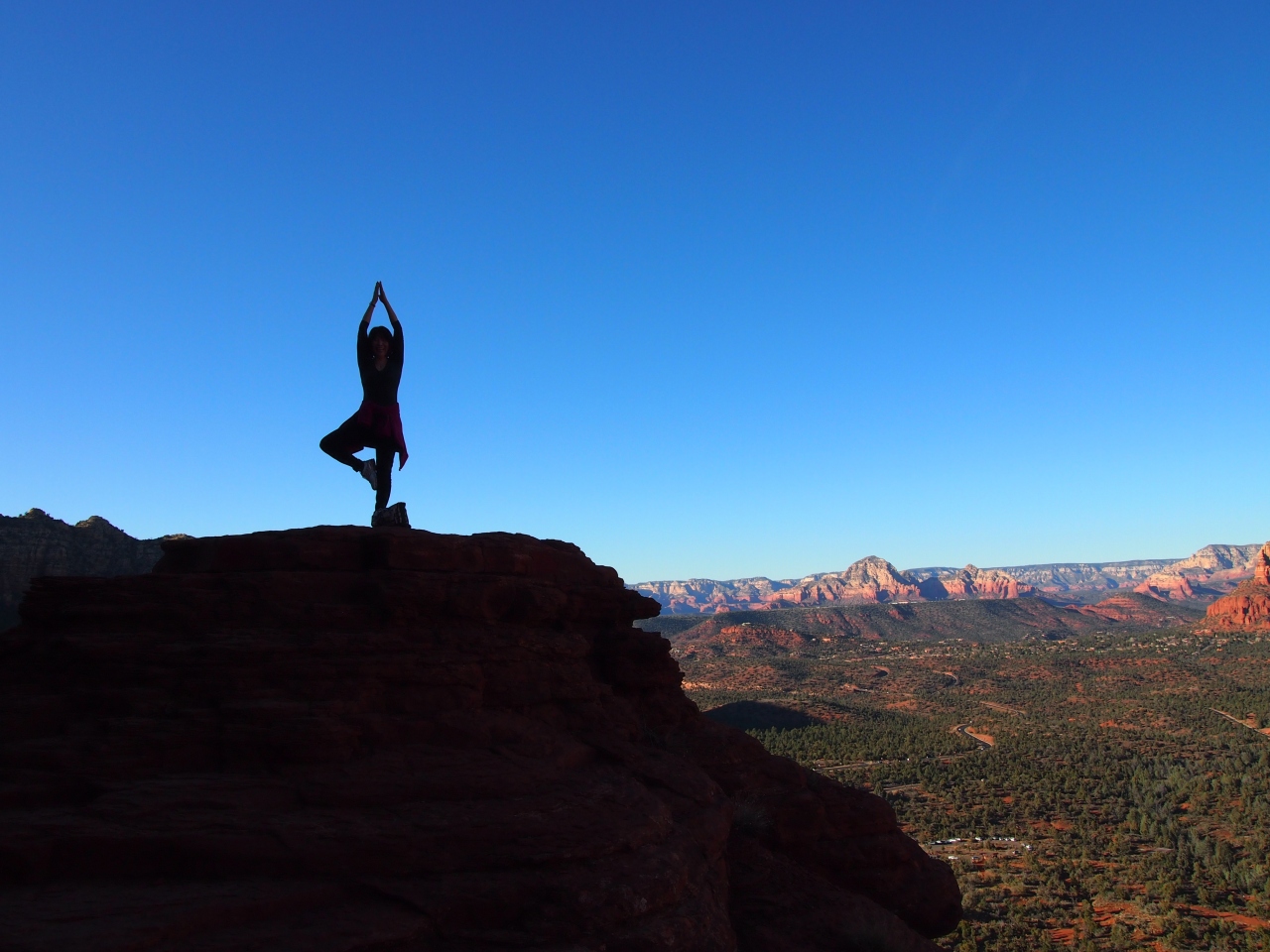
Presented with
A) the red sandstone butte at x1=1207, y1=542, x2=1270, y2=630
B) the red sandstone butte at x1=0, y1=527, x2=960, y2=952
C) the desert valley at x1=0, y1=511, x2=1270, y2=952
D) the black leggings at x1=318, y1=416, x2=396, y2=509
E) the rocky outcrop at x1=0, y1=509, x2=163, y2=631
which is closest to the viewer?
the red sandstone butte at x1=0, y1=527, x2=960, y2=952

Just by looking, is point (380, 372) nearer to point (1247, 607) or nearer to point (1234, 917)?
point (1234, 917)

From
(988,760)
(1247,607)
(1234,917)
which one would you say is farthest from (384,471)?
(1247,607)

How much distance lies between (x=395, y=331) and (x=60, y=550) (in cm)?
5801

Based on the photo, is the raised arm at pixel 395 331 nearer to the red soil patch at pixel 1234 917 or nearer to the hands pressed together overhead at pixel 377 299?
the hands pressed together overhead at pixel 377 299

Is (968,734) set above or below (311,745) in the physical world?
below

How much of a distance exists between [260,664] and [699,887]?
6.84 meters

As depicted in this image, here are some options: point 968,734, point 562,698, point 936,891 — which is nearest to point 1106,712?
point 968,734

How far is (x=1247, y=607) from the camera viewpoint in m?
145

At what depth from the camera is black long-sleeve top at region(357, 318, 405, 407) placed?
15.2 metres

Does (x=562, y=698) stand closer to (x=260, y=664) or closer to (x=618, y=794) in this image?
(x=618, y=794)

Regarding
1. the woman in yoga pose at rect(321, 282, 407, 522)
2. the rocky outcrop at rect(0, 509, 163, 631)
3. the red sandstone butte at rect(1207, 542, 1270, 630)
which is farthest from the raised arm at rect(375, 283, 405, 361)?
the red sandstone butte at rect(1207, 542, 1270, 630)

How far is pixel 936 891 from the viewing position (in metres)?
15.9

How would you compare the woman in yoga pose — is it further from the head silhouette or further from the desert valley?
the desert valley

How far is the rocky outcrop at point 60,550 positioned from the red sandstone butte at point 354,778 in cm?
4930
